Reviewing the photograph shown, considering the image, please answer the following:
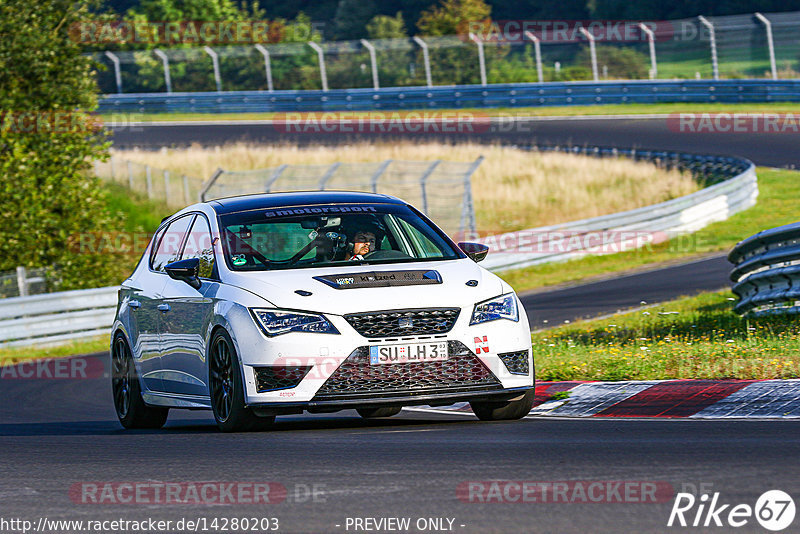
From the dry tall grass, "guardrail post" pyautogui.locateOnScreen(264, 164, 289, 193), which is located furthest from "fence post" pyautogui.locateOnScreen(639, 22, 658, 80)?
"guardrail post" pyautogui.locateOnScreen(264, 164, 289, 193)

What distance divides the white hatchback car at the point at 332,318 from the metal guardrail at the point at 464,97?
3135cm

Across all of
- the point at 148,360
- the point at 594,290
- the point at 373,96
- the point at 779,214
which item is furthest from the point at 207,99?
the point at 148,360

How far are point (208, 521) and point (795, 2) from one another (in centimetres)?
6216

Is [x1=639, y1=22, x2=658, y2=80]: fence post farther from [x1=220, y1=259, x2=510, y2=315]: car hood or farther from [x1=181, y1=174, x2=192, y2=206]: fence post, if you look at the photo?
[x1=220, y1=259, x2=510, y2=315]: car hood

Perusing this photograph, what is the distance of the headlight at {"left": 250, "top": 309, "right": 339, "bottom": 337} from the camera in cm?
814

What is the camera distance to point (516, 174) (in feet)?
115

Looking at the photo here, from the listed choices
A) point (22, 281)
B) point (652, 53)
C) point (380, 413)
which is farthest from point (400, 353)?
point (652, 53)

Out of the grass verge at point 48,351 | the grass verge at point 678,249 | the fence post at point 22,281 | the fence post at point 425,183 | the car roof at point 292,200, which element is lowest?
the grass verge at point 678,249

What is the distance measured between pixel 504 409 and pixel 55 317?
14069 mm

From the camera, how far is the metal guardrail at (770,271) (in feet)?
43.1

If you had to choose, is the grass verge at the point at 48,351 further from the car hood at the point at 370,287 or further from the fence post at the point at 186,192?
the car hood at the point at 370,287

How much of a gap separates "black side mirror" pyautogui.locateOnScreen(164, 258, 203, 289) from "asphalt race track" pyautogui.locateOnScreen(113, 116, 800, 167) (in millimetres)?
25181

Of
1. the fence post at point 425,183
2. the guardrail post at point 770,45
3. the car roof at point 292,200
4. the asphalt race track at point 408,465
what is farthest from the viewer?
the guardrail post at point 770,45

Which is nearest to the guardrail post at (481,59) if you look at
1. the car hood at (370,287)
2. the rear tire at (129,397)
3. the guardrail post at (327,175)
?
the guardrail post at (327,175)
